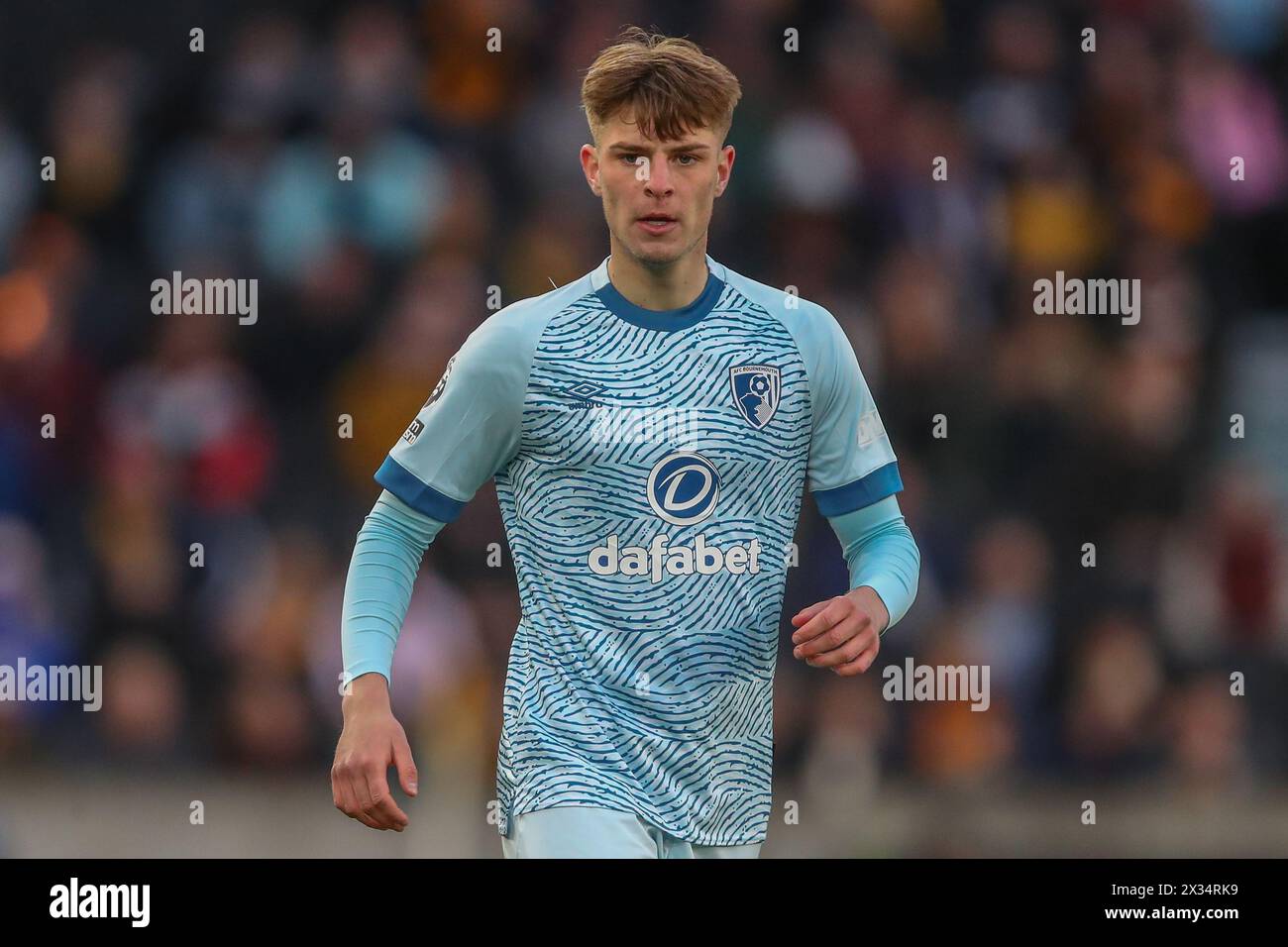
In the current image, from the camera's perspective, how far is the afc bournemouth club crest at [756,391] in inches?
136

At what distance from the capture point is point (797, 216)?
7.35 meters

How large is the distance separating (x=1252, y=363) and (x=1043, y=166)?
4.03ft

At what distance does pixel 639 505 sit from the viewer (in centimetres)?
337

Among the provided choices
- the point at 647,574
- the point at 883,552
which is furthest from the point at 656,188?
the point at 883,552

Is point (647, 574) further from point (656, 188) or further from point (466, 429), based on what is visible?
point (656, 188)

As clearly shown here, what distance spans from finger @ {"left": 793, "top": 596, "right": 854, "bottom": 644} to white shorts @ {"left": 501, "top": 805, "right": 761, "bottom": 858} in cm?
48

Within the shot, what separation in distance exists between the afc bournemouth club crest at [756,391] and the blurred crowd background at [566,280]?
3.11 metres

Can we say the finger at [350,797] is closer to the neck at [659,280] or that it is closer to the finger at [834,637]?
the finger at [834,637]

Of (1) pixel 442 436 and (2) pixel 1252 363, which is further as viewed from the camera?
(2) pixel 1252 363

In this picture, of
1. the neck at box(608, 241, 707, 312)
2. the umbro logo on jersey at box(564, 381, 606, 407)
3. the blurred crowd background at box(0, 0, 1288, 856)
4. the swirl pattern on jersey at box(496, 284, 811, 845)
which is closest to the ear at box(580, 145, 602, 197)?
the neck at box(608, 241, 707, 312)

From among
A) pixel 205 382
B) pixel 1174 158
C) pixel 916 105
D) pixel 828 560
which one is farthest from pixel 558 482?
pixel 1174 158

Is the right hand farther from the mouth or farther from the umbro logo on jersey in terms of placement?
the mouth

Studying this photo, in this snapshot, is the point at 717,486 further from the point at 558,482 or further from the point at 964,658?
the point at 964,658

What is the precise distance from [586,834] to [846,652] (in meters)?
0.58
